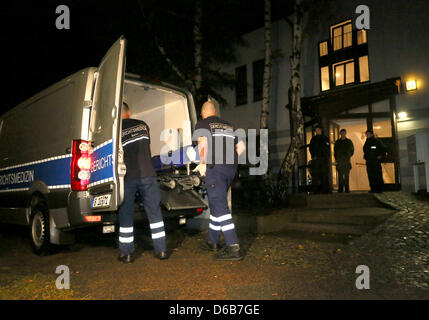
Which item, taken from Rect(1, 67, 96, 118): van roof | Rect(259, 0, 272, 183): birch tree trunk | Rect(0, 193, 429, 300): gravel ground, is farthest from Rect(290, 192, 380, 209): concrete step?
Rect(1, 67, 96, 118): van roof

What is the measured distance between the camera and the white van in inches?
159

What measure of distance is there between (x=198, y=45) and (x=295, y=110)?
362 centimetres

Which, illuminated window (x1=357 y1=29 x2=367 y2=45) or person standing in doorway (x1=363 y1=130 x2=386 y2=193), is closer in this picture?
person standing in doorway (x1=363 y1=130 x2=386 y2=193)

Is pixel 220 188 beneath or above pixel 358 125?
beneath

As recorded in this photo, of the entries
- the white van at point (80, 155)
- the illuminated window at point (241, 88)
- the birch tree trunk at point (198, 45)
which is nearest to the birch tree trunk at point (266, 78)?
the birch tree trunk at point (198, 45)

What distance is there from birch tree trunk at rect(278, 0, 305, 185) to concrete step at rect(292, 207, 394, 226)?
1.97m

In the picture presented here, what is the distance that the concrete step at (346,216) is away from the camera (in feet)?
20.0

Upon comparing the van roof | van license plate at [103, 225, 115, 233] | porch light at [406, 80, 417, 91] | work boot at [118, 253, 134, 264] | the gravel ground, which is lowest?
the gravel ground

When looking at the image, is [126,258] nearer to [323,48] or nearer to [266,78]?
[266,78]

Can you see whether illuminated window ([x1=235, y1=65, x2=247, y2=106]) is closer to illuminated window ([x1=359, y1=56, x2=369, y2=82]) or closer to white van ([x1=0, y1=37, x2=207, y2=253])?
illuminated window ([x1=359, y1=56, x2=369, y2=82])

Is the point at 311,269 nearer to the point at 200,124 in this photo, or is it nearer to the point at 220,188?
the point at 220,188

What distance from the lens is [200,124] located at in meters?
4.57
